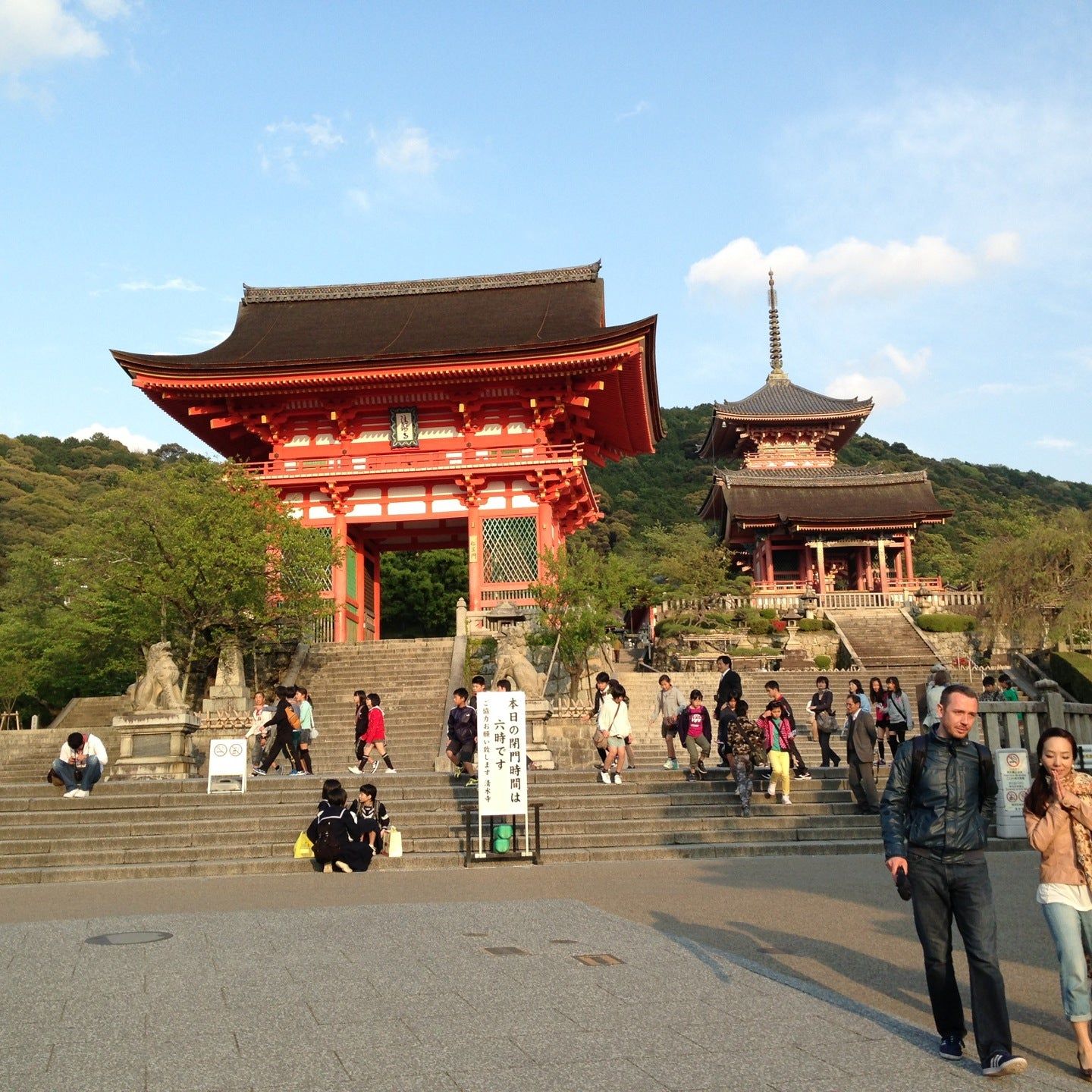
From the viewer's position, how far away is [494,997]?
5586mm

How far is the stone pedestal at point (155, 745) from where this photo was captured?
52.7ft

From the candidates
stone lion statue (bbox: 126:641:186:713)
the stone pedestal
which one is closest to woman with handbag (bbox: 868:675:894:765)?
the stone pedestal

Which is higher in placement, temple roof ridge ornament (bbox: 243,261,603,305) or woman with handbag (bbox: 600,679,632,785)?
temple roof ridge ornament (bbox: 243,261,603,305)

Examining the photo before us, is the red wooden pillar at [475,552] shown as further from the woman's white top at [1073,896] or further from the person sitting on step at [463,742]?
the woman's white top at [1073,896]

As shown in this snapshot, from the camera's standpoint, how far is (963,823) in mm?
4984

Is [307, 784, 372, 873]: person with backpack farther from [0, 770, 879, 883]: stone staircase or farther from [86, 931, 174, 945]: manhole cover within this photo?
[86, 931, 174, 945]: manhole cover

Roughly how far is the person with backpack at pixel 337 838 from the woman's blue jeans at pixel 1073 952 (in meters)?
8.03

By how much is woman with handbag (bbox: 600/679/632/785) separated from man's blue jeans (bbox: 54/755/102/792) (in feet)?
21.9

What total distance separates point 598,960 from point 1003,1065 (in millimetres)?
2516

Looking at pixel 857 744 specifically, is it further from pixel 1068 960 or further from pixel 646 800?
pixel 1068 960

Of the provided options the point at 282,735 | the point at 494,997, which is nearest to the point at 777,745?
the point at 282,735

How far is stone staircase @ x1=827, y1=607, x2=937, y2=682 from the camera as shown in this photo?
3034cm

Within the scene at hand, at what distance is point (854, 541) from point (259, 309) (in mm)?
24244

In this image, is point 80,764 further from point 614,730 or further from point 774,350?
point 774,350
